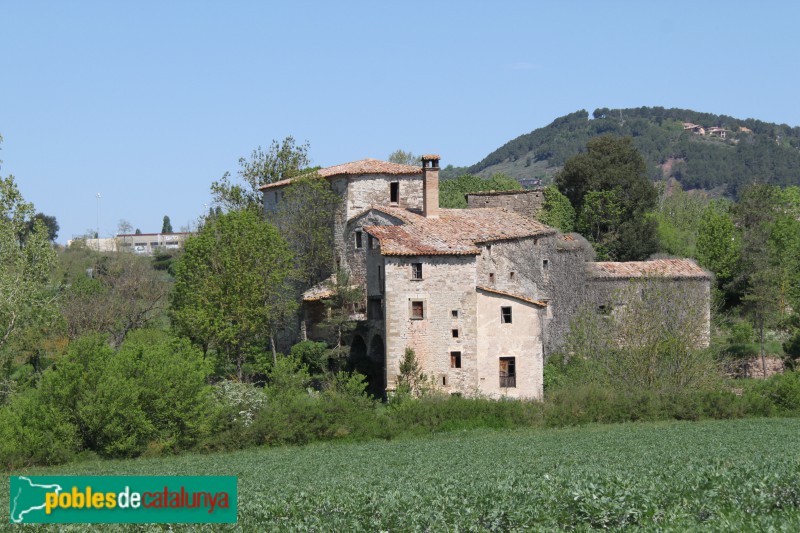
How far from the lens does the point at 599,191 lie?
221 ft

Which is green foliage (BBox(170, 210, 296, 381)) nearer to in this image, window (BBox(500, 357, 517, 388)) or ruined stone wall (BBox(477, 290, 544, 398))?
ruined stone wall (BBox(477, 290, 544, 398))

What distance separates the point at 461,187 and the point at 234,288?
2908 centimetres

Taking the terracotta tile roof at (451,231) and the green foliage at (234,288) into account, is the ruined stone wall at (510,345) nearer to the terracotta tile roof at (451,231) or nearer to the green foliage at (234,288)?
the terracotta tile roof at (451,231)

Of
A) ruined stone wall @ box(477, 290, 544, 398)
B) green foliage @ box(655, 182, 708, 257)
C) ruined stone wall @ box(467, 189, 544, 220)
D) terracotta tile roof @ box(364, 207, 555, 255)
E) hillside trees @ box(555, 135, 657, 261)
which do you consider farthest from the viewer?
green foliage @ box(655, 182, 708, 257)

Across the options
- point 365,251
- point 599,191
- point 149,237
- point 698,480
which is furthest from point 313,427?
point 149,237

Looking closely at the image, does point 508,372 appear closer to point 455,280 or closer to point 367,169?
point 455,280

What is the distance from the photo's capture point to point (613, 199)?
66875mm

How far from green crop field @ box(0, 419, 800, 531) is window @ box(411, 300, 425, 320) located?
1170cm

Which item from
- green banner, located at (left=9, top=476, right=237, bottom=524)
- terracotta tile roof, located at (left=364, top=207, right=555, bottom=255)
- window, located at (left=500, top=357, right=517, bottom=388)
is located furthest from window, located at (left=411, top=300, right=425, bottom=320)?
green banner, located at (left=9, top=476, right=237, bottom=524)

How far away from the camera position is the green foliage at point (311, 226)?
166ft

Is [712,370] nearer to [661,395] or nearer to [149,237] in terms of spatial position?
[661,395]

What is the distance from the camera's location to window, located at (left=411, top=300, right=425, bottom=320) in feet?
141

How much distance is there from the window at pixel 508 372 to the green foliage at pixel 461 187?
23.2 m

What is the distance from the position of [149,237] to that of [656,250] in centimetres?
11136
